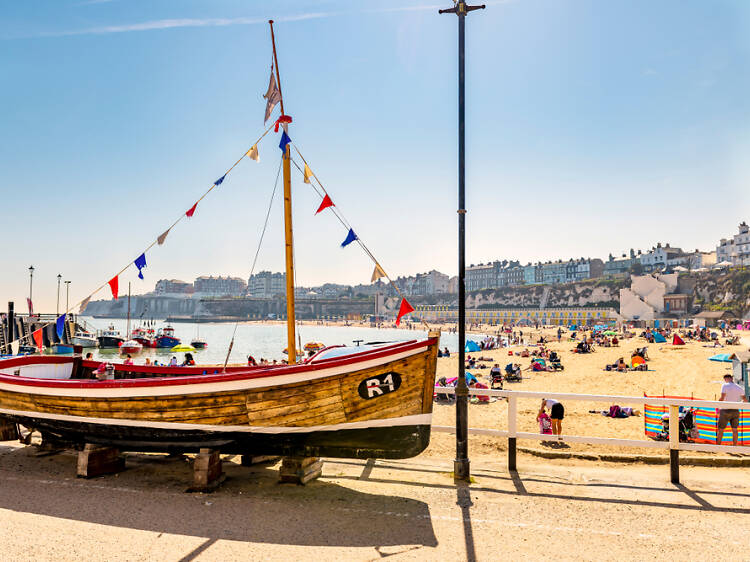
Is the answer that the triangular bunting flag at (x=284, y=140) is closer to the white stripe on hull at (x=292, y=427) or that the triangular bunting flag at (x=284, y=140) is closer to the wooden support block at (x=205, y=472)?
the white stripe on hull at (x=292, y=427)

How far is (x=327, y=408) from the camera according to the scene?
6.24 metres

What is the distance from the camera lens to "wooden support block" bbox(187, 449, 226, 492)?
6387mm

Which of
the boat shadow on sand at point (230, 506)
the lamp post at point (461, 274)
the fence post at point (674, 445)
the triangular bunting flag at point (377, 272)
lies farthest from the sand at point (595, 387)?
the triangular bunting flag at point (377, 272)

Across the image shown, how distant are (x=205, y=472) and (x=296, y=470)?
1231 mm

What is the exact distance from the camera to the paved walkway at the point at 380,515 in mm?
4727

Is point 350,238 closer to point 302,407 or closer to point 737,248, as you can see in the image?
point 302,407

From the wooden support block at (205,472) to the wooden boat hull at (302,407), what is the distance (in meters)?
0.17

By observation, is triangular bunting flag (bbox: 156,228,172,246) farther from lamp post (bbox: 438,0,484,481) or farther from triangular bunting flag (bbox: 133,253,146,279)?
lamp post (bbox: 438,0,484,481)

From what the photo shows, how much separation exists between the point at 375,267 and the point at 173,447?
14.1 ft

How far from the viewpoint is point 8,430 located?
909 cm

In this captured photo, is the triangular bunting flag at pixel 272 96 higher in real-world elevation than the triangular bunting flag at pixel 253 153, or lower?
higher

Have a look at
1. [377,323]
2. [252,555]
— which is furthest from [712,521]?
[377,323]

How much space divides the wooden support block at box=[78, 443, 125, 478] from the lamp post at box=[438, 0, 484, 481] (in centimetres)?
527

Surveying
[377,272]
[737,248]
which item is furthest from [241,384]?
[737,248]
